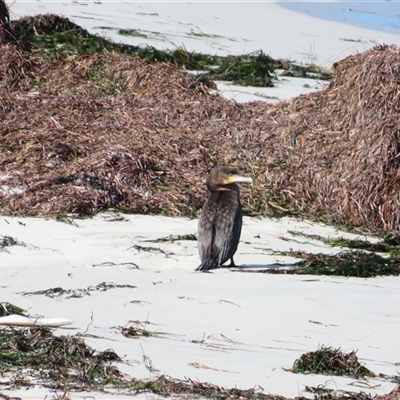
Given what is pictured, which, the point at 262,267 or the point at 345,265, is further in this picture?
the point at 262,267

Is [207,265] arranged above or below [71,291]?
below

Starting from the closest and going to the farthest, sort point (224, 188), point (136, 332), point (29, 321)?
A: point (29, 321) → point (136, 332) → point (224, 188)

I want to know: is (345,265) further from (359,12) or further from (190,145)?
(359,12)

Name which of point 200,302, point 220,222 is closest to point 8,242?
point 220,222

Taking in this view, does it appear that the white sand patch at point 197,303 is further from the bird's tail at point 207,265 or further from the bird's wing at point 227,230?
the bird's wing at point 227,230

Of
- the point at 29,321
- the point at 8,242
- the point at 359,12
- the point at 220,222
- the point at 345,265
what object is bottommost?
the point at 8,242

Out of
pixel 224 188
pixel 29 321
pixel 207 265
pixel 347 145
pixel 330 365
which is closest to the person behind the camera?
pixel 330 365

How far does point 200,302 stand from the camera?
6.59 m

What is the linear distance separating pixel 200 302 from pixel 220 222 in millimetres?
1977

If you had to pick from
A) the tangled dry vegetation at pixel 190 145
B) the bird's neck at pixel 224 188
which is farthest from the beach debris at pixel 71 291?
the tangled dry vegetation at pixel 190 145

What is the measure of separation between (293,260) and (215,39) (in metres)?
12.5

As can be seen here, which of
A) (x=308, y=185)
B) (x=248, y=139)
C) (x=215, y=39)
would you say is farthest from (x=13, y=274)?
(x=215, y=39)

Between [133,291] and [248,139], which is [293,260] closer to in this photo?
[133,291]

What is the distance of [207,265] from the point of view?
8062mm
